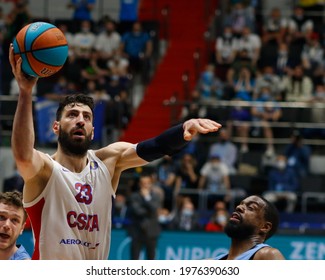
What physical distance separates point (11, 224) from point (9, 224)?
2 centimetres

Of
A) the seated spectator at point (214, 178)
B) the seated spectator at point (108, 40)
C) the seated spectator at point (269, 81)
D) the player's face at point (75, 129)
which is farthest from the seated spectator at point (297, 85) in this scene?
the player's face at point (75, 129)

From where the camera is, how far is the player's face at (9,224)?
21.1ft

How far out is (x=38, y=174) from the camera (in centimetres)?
595

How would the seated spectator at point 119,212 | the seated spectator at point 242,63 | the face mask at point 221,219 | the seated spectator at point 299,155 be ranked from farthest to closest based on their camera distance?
the seated spectator at point 242,63 < the seated spectator at point 299,155 < the face mask at point 221,219 < the seated spectator at point 119,212

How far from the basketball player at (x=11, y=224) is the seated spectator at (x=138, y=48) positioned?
45.6 feet

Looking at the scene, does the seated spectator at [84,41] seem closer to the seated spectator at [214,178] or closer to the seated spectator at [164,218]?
the seated spectator at [214,178]

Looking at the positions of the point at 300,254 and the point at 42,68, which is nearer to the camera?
the point at 42,68

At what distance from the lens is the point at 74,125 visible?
604 centimetres

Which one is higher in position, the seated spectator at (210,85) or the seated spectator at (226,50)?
the seated spectator at (226,50)

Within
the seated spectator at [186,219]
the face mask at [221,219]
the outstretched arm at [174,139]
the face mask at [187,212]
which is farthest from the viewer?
the face mask at [187,212]
